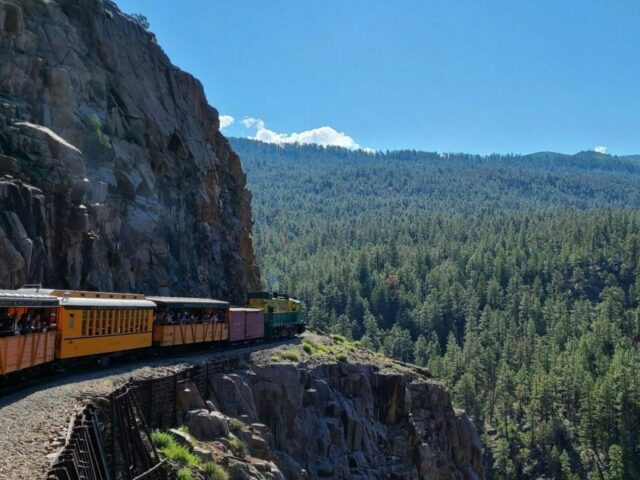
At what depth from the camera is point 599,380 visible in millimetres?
115250

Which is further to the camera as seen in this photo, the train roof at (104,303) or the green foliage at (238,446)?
the train roof at (104,303)

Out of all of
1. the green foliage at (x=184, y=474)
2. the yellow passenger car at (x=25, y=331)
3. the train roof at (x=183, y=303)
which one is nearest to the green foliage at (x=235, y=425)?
the yellow passenger car at (x=25, y=331)

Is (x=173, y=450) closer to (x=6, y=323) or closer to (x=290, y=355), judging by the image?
(x=6, y=323)

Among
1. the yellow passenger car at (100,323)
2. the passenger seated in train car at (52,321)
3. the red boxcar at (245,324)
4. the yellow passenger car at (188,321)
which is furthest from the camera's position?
the red boxcar at (245,324)

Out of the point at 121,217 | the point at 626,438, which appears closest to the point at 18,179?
the point at 121,217

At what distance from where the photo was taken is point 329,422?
3972 centimetres

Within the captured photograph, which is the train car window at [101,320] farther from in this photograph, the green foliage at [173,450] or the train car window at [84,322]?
the green foliage at [173,450]

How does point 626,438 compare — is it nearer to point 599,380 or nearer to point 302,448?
point 599,380

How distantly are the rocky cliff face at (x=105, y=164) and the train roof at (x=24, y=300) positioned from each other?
907 centimetres

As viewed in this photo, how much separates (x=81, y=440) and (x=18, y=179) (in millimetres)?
23921

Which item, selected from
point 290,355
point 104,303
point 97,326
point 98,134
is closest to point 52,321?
point 97,326

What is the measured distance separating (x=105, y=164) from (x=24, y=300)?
87.5 ft

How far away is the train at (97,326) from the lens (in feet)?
71.6

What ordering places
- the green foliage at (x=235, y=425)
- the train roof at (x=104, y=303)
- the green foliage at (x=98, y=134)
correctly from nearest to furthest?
the train roof at (x=104, y=303) < the green foliage at (x=235, y=425) < the green foliage at (x=98, y=134)
